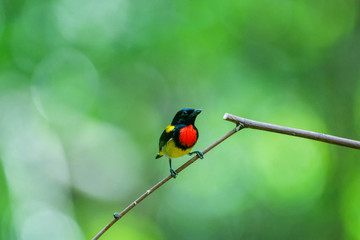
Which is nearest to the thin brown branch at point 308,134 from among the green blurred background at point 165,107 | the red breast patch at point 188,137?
the red breast patch at point 188,137

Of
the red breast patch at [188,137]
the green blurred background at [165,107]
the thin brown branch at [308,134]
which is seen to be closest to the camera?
the thin brown branch at [308,134]

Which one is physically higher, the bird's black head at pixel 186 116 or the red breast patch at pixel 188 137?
the bird's black head at pixel 186 116

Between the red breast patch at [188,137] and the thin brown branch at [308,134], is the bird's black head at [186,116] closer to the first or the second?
the red breast patch at [188,137]

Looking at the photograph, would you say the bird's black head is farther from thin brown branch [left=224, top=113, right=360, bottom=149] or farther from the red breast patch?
thin brown branch [left=224, top=113, right=360, bottom=149]

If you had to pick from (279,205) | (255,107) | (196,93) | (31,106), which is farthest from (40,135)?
(279,205)

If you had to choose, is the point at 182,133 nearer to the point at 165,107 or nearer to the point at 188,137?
the point at 188,137

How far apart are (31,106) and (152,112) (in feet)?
9.01

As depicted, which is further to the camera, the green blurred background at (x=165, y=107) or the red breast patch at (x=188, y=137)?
the green blurred background at (x=165, y=107)

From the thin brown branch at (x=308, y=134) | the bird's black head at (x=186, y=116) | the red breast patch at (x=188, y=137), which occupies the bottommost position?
the thin brown branch at (x=308, y=134)

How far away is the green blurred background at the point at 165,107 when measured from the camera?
7949mm

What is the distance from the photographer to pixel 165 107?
374 inches

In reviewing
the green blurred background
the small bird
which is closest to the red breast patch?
the small bird

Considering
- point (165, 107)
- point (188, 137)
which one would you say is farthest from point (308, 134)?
point (165, 107)

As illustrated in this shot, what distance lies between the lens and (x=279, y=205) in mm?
8375
